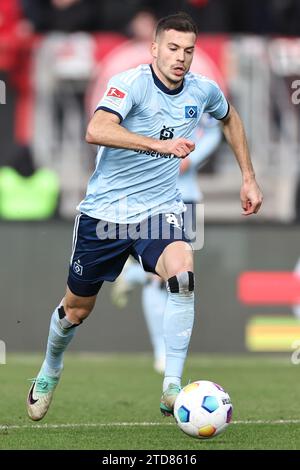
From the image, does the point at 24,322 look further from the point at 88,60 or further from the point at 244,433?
the point at 244,433

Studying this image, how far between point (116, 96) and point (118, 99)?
2 centimetres

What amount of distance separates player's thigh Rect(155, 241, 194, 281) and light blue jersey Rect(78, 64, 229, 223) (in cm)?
31

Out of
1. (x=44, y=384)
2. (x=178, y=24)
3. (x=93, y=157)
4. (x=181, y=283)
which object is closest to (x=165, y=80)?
(x=178, y=24)

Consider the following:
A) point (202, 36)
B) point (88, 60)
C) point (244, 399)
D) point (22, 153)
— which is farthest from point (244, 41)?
point (244, 399)

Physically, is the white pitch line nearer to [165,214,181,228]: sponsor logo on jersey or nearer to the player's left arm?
[165,214,181,228]: sponsor logo on jersey

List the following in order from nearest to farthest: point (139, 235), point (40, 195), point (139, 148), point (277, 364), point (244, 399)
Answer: point (139, 148), point (139, 235), point (244, 399), point (277, 364), point (40, 195)

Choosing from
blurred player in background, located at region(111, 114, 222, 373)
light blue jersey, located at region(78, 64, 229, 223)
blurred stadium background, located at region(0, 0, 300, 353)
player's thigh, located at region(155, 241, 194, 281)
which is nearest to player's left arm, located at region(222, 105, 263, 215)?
light blue jersey, located at region(78, 64, 229, 223)

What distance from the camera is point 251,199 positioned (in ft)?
22.2

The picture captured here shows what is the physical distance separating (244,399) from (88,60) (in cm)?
679

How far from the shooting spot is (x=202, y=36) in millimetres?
14148

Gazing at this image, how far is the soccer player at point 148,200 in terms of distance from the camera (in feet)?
21.2

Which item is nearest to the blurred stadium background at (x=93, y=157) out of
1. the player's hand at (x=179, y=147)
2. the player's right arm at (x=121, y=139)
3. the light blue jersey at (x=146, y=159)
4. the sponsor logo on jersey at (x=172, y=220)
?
the light blue jersey at (x=146, y=159)

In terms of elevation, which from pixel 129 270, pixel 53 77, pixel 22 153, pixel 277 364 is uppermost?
pixel 53 77

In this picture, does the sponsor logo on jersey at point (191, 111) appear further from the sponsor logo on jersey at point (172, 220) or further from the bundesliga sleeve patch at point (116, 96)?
the sponsor logo on jersey at point (172, 220)
